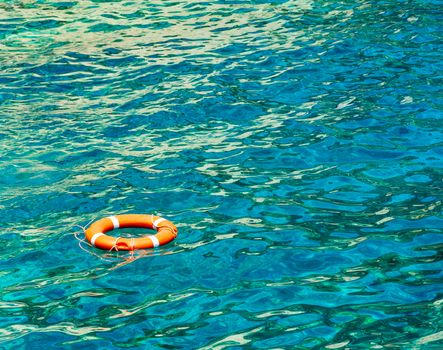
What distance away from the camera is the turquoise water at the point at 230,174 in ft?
18.0

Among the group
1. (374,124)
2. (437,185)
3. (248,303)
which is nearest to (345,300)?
Answer: (248,303)

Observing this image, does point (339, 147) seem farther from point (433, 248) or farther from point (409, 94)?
point (433, 248)

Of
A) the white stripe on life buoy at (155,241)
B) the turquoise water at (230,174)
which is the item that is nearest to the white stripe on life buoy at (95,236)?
the turquoise water at (230,174)

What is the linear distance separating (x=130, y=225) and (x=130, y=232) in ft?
0.32

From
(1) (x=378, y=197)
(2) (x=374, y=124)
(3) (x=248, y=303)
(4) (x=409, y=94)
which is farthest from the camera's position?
(4) (x=409, y=94)

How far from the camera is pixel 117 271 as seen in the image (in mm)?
6199

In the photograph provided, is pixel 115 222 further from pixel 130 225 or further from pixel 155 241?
pixel 155 241

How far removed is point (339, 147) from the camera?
27.3 feet

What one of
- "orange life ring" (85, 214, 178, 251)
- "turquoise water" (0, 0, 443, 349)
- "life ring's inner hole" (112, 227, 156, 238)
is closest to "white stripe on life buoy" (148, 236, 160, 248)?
"orange life ring" (85, 214, 178, 251)

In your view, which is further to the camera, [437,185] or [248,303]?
[437,185]

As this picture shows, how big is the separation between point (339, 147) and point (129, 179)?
2029 millimetres

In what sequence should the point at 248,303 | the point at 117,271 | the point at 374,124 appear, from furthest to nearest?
1. the point at 374,124
2. the point at 117,271
3. the point at 248,303

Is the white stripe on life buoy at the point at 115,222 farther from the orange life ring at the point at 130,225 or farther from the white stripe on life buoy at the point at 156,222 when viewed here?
the white stripe on life buoy at the point at 156,222

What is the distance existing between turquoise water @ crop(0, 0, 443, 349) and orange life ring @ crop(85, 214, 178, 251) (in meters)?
0.10
